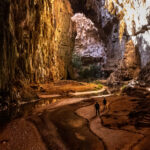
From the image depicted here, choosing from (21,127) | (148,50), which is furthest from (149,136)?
(148,50)

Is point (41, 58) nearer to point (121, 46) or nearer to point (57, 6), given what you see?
point (57, 6)

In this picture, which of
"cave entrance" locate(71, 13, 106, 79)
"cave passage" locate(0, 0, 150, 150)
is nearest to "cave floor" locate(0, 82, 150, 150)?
"cave passage" locate(0, 0, 150, 150)

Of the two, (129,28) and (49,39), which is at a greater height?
(129,28)

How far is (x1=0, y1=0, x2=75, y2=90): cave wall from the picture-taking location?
10.6 m

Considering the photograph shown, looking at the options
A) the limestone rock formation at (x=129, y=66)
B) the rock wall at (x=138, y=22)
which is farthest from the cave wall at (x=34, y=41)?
the rock wall at (x=138, y=22)

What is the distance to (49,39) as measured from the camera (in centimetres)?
2161

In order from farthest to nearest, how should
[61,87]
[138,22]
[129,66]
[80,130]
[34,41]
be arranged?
[129,66]
[138,22]
[61,87]
[34,41]
[80,130]

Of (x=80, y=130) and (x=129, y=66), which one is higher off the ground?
(x=129, y=66)

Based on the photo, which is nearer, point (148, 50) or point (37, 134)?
point (37, 134)

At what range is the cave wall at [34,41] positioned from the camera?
10571 mm

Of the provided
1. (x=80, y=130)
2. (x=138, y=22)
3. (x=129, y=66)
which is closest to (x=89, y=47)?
(x=138, y=22)

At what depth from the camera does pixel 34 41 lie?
1703 centimetres

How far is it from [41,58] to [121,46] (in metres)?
27.1

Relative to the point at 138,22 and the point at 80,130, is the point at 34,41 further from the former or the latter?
the point at 138,22
